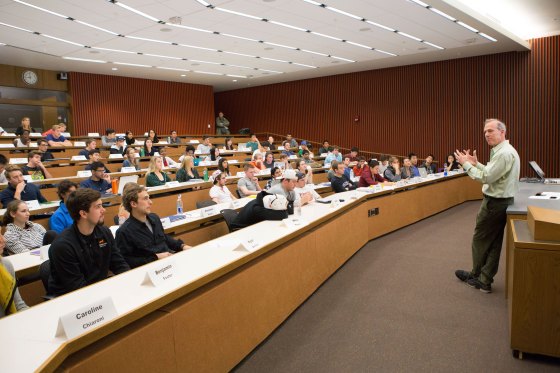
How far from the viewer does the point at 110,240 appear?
263 cm

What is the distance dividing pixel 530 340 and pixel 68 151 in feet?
31.9

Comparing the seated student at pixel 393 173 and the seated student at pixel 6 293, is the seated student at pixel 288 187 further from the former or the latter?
the seated student at pixel 393 173

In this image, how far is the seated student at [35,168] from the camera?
664 cm

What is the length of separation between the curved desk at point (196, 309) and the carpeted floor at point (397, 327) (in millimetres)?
204

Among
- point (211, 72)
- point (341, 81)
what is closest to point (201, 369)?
point (211, 72)

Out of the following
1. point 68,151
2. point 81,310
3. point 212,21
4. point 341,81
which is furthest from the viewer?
point 341,81

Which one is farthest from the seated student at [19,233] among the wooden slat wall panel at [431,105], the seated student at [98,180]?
the wooden slat wall panel at [431,105]

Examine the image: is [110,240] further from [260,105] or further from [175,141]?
[260,105]

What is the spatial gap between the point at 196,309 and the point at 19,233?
2.23m

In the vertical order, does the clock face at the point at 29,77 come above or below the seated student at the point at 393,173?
above

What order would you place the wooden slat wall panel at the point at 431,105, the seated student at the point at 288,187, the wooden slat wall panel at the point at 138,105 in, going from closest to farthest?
the seated student at the point at 288,187 < the wooden slat wall panel at the point at 431,105 < the wooden slat wall panel at the point at 138,105

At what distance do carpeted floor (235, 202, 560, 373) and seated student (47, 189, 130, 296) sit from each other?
1111mm

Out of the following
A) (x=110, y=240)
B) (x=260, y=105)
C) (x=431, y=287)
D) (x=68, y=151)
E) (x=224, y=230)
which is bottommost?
(x=431, y=287)

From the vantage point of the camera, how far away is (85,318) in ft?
5.19
